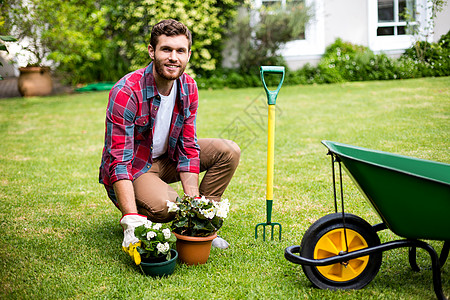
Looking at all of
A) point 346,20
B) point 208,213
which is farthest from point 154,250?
point 346,20

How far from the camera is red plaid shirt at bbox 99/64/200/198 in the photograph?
2.53 m

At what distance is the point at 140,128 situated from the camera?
8.89ft

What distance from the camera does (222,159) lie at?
2.94 meters

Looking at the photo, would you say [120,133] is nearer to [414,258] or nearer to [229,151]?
[229,151]

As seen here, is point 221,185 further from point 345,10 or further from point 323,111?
point 345,10

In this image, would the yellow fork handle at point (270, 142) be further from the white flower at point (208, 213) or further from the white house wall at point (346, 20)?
the white house wall at point (346, 20)

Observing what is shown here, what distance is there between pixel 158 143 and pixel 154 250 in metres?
0.78

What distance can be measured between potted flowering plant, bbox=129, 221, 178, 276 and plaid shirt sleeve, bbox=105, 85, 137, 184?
Answer: 1.14 feet

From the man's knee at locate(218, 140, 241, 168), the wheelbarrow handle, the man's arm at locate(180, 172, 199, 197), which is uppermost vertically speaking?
the wheelbarrow handle

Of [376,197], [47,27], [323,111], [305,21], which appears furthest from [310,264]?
[47,27]

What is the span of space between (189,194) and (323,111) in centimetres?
486

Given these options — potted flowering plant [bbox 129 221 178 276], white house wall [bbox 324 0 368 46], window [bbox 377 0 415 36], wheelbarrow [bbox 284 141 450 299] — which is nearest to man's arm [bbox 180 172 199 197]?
potted flowering plant [bbox 129 221 178 276]

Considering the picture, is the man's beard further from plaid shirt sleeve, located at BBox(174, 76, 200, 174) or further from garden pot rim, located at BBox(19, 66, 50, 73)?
garden pot rim, located at BBox(19, 66, 50, 73)

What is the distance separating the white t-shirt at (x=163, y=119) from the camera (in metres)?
2.77
